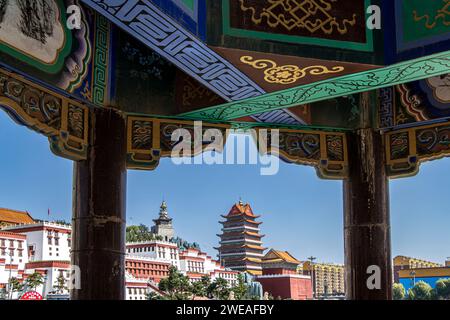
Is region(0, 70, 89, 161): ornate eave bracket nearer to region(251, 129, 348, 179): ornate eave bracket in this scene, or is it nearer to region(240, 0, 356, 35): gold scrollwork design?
region(240, 0, 356, 35): gold scrollwork design

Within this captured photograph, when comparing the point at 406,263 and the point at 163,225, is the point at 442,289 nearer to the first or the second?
the point at 406,263

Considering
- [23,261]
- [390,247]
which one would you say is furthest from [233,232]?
[390,247]

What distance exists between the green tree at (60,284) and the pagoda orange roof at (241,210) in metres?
16.5

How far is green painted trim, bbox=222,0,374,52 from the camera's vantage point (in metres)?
3.77

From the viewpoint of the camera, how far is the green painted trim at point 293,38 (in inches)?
148

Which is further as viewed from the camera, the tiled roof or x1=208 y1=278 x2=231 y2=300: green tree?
the tiled roof

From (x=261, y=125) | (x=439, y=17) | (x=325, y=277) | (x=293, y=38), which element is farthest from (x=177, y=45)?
(x=325, y=277)

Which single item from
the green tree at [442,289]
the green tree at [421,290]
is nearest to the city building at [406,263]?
the green tree at [421,290]

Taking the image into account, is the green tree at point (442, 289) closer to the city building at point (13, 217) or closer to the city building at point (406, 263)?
the city building at point (406, 263)

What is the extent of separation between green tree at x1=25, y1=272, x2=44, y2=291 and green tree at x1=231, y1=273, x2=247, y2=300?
10.5 metres

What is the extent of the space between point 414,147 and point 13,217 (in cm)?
3968

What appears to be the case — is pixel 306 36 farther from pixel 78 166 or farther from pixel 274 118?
pixel 78 166

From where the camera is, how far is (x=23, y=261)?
116 ft

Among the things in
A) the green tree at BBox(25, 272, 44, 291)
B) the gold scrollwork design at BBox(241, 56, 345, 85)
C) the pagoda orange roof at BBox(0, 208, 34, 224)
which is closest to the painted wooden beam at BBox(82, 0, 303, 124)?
the gold scrollwork design at BBox(241, 56, 345, 85)
